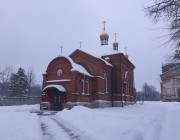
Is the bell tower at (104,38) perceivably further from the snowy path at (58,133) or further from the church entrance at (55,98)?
the snowy path at (58,133)

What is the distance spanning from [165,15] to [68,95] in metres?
18.4

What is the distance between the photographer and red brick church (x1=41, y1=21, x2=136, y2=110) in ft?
84.9

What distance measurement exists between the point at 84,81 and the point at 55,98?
157 inches

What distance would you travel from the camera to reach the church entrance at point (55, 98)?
26328 millimetres

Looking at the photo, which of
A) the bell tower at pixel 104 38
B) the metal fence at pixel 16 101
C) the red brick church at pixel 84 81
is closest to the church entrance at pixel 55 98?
the red brick church at pixel 84 81

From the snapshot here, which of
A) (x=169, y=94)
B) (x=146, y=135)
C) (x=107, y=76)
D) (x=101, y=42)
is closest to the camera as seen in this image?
(x=146, y=135)

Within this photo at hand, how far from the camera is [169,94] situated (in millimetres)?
52094

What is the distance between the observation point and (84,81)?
2728 centimetres

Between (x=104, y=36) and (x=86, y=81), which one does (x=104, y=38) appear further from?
(x=86, y=81)

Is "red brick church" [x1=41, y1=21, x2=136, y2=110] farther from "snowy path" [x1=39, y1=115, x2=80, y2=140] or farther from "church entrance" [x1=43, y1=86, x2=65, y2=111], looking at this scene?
"snowy path" [x1=39, y1=115, x2=80, y2=140]

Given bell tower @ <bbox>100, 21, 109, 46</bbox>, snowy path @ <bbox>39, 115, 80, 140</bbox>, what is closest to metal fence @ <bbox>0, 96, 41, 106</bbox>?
bell tower @ <bbox>100, 21, 109, 46</bbox>

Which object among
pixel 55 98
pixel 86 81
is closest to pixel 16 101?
pixel 55 98

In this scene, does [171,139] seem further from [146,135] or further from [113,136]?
[113,136]

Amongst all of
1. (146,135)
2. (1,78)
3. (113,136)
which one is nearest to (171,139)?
(146,135)
